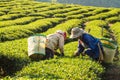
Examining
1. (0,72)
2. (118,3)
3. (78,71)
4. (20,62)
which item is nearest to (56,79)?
(78,71)

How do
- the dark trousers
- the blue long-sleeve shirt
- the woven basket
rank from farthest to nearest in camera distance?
1. the blue long-sleeve shirt
2. the dark trousers
3. the woven basket

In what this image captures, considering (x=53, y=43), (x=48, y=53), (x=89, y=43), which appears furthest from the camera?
(x=53, y=43)

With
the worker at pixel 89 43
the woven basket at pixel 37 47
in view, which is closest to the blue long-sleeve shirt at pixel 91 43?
the worker at pixel 89 43

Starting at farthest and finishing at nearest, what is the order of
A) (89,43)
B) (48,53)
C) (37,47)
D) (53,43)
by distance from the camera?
(53,43) < (89,43) < (48,53) < (37,47)

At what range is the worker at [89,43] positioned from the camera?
15.8m

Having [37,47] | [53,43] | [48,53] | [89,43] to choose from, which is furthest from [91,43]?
[37,47]

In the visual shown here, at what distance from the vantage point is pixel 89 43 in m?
16.0

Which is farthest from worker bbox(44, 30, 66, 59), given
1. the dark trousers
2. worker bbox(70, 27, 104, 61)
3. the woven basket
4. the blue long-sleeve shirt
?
the blue long-sleeve shirt

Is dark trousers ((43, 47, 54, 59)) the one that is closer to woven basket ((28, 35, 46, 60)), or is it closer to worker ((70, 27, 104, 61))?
woven basket ((28, 35, 46, 60))

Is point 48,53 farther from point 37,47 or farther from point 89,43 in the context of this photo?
point 89,43

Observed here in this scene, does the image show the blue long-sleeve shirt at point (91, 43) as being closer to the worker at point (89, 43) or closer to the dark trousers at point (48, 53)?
the worker at point (89, 43)

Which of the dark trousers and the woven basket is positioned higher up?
the woven basket

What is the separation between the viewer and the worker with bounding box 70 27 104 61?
15.8 m

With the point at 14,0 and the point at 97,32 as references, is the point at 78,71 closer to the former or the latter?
the point at 97,32
